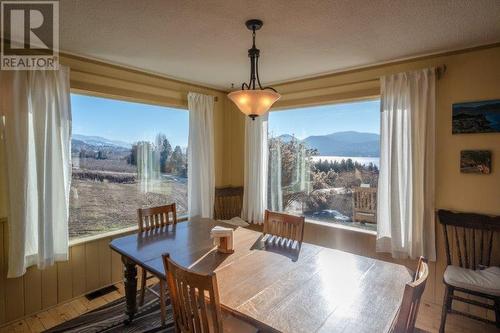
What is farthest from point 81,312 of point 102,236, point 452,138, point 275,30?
point 452,138

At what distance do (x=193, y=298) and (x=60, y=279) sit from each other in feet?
6.99

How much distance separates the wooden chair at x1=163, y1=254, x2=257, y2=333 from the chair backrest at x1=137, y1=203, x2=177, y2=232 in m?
1.16

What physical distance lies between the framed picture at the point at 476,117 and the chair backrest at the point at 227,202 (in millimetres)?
2727

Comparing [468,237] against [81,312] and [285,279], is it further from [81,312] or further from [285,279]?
[81,312]

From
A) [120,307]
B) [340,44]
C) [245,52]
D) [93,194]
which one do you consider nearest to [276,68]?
[245,52]

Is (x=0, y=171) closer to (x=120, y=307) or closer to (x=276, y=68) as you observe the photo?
(x=120, y=307)

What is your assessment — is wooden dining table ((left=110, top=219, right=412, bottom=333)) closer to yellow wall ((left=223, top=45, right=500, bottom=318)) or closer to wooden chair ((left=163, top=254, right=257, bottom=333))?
wooden chair ((left=163, top=254, right=257, bottom=333))

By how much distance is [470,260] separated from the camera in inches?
97.7

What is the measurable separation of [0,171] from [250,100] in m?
2.20

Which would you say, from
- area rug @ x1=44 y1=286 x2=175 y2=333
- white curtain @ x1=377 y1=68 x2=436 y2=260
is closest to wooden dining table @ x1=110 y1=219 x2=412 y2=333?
area rug @ x1=44 y1=286 x2=175 y2=333

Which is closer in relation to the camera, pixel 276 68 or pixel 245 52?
pixel 245 52

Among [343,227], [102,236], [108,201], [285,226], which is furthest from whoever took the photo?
[343,227]

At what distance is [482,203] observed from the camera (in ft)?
8.01

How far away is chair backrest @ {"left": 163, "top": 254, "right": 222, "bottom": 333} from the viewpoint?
122cm
